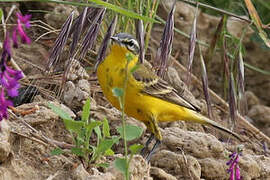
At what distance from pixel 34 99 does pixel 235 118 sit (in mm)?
1594

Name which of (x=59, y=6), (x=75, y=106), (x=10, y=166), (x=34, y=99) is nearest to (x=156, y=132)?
(x=75, y=106)

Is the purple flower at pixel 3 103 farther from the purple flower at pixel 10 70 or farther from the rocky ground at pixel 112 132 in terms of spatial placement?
the rocky ground at pixel 112 132

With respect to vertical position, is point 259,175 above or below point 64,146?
below

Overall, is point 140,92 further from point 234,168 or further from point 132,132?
point 132,132

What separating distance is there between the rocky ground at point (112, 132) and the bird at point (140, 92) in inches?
5.2

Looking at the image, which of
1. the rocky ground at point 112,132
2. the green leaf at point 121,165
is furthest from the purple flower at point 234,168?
the green leaf at point 121,165

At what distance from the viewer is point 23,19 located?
2.32 meters

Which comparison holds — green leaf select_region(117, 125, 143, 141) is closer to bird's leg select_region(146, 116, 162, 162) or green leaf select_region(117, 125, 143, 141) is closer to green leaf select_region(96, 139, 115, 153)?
green leaf select_region(96, 139, 115, 153)

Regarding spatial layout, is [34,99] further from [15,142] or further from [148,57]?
[148,57]

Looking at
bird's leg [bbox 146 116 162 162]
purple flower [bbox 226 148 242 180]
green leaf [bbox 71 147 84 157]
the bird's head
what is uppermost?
the bird's head

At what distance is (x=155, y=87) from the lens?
451 cm

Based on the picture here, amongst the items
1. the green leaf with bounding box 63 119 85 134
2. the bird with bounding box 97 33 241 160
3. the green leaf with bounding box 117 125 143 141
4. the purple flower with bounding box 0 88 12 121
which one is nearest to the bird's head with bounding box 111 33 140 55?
the bird with bounding box 97 33 241 160

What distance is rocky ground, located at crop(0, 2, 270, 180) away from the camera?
332 cm

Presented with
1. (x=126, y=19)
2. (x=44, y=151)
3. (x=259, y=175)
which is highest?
(x=126, y=19)
